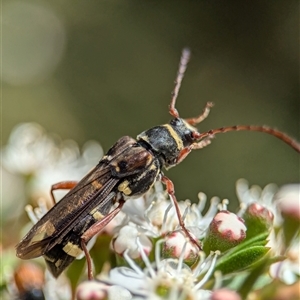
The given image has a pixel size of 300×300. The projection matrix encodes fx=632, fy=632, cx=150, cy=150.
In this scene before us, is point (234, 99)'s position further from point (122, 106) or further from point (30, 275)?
point (30, 275)

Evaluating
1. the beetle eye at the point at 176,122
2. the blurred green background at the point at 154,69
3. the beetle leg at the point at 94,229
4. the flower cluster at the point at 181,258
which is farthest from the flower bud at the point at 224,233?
the blurred green background at the point at 154,69

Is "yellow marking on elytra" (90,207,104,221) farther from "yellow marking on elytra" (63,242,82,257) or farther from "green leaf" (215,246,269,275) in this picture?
"green leaf" (215,246,269,275)

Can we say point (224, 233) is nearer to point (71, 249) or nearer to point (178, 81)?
point (71, 249)

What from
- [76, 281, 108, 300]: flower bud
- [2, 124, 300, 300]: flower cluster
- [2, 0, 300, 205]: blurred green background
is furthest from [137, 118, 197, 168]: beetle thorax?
[2, 0, 300, 205]: blurred green background

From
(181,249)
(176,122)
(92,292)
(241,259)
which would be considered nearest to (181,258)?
(181,249)

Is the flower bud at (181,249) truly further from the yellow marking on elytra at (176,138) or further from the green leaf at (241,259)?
the yellow marking on elytra at (176,138)

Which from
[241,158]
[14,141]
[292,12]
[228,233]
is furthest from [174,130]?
[292,12]
